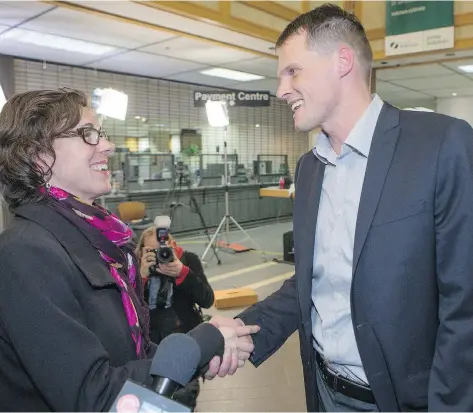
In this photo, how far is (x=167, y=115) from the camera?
851 cm

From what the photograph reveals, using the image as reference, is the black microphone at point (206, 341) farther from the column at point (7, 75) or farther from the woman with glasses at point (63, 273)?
the column at point (7, 75)

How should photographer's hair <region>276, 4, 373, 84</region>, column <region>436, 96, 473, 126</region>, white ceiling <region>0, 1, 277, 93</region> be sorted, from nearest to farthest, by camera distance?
photographer's hair <region>276, 4, 373, 84</region> < white ceiling <region>0, 1, 277, 93</region> < column <region>436, 96, 473, 126</region>

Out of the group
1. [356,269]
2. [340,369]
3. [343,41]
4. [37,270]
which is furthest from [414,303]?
[37,270]

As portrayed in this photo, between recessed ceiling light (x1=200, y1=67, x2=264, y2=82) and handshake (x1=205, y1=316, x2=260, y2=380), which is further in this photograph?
recessed ceiling light (x1=200, y1=67, x2=264, y2=82)

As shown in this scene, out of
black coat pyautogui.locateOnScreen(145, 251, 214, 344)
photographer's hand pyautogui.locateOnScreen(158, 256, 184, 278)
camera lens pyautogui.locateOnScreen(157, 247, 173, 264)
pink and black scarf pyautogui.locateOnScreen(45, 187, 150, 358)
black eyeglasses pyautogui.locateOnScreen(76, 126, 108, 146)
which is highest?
black eyeglasses pyautogui.locateOnScreen(76, 126, 108, 146)

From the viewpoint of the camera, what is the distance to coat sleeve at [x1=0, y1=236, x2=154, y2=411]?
96 centimetres

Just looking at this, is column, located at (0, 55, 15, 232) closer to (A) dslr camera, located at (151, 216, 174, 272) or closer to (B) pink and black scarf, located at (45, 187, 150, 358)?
(A) dslr camera, located at (151, 216, 174, 272)

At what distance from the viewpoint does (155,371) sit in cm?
88

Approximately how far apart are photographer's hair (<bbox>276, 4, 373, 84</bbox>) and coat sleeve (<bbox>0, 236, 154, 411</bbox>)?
96 centimetres

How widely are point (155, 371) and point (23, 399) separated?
412 mm

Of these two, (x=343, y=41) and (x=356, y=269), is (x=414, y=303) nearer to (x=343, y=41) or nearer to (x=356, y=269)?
(x=356, y=269)

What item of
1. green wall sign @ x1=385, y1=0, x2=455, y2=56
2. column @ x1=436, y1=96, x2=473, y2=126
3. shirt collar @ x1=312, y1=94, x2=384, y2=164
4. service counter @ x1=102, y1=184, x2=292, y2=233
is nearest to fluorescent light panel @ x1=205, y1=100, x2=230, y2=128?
service counter @ x1=102, y1=184, x2=292, y2=233

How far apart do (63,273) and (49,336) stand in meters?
0.14

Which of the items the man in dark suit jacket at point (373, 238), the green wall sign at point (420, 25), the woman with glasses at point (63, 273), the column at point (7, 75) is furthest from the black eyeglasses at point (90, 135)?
the column at point (7, 75)
